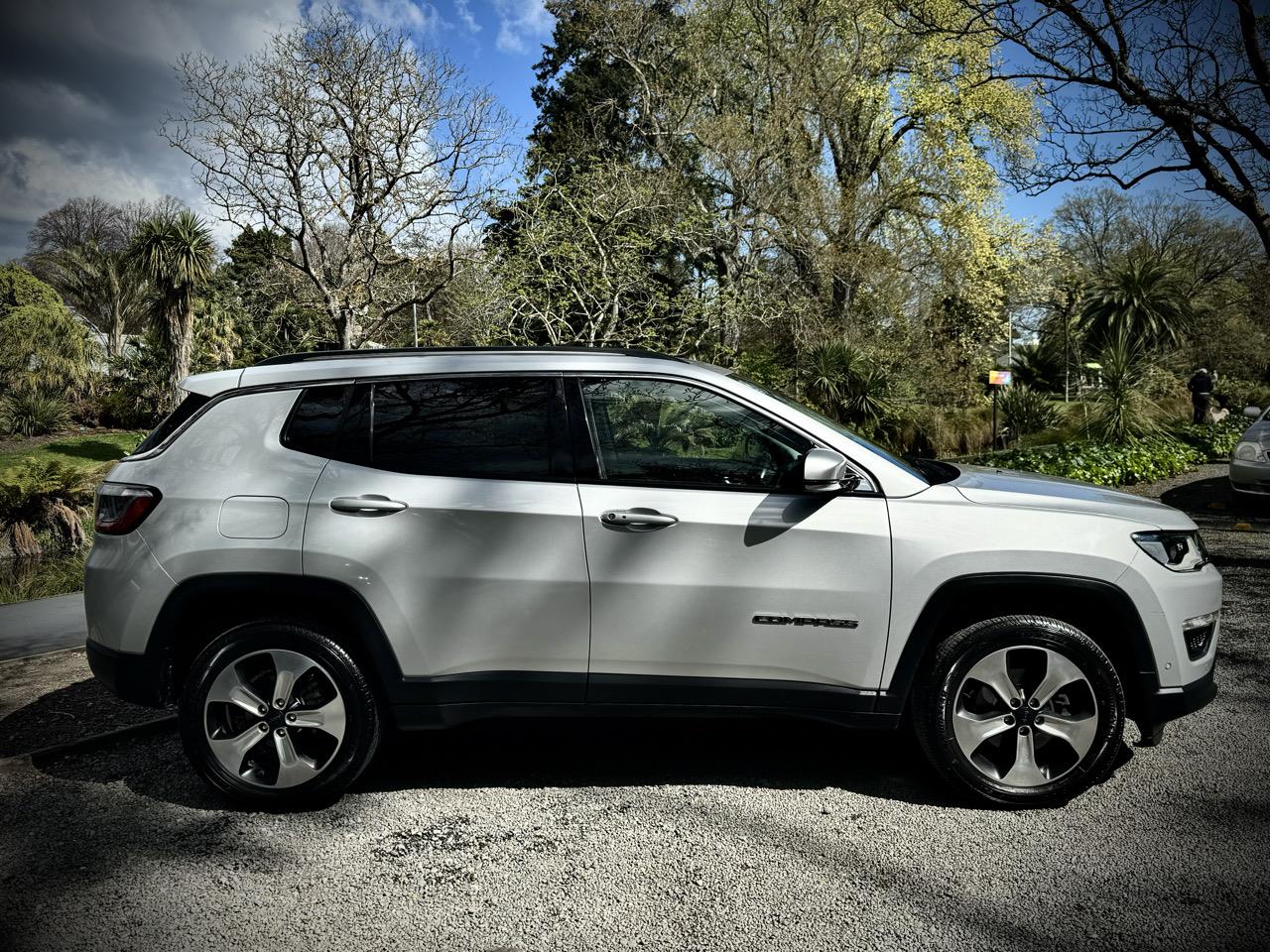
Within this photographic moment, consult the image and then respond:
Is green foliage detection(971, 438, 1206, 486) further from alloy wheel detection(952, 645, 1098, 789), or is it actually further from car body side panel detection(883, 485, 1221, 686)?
alloy wheel detection(952, 645, 1098, 789)

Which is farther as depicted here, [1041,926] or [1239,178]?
[1239,178]

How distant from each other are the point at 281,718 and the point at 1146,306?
20.0 m

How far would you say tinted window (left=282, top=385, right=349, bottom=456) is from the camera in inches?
143

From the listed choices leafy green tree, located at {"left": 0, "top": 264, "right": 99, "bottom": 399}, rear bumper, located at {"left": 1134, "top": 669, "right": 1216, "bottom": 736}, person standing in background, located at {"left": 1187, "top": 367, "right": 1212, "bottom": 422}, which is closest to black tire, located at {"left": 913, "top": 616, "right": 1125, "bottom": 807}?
rear bumper, located at {"left": 1134, "top": 669, "right": 1216, "bottom": 736}

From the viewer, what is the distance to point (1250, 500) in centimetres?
1101

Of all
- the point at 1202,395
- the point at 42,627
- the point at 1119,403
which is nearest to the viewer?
the point at 42,627

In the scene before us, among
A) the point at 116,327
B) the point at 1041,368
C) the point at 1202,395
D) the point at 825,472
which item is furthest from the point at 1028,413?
the point at 116,327

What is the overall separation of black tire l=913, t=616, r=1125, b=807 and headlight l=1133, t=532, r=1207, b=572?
0.43m

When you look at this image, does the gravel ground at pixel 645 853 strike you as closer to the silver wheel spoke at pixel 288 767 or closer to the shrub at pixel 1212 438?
the silver wheel spoke at pixel 288 767

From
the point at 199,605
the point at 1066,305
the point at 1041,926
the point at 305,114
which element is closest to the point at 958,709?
the point at 1041,926

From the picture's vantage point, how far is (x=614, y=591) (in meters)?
3.41

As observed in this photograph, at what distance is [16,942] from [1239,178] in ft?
47.0

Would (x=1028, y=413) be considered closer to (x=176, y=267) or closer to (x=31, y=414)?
(x=176, y=267)

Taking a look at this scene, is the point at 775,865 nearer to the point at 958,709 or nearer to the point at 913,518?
the point at 958,709
